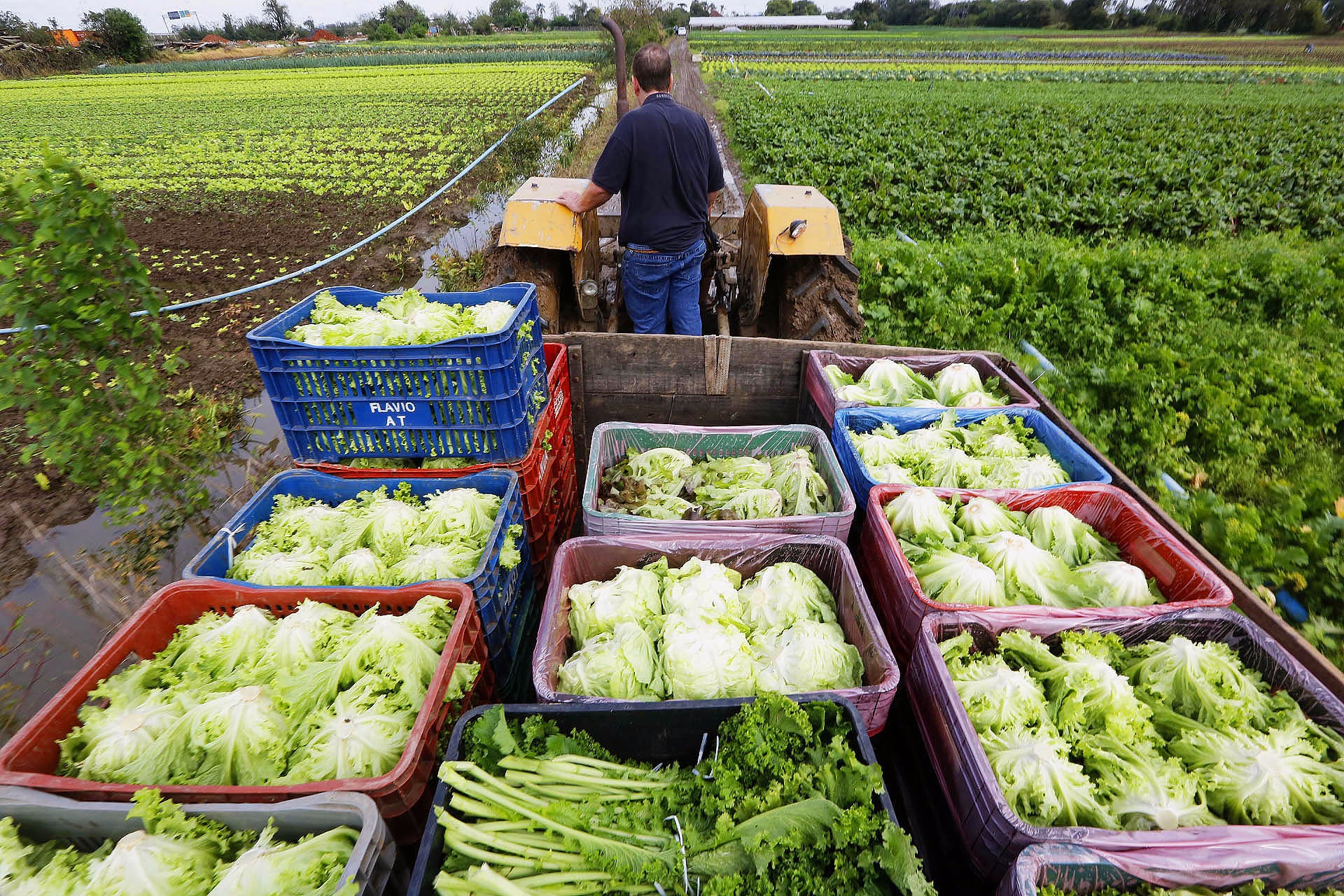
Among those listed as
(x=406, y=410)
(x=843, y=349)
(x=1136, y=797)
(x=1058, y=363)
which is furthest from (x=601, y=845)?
(x=1058, y=363)

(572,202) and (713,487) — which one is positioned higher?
(572,202)

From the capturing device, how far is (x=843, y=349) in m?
4.34

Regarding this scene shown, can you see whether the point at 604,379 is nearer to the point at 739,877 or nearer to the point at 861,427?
the point at 861,427

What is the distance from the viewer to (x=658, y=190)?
4293mm

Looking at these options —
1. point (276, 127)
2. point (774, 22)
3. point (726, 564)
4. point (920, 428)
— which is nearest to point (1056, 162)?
point (920, 428)

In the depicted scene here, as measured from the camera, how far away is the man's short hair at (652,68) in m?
4.12

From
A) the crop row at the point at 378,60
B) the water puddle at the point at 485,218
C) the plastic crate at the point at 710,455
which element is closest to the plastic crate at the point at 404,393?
the plastic crate at the point at 710,455

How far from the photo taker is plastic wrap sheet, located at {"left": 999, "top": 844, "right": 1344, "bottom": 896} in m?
1.56

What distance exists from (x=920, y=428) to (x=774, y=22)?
123799 millimetres

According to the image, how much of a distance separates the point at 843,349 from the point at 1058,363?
9.73 ft

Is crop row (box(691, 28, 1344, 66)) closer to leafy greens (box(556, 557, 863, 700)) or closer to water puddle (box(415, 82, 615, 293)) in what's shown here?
water puddle (box(415, 82, 615, 293))

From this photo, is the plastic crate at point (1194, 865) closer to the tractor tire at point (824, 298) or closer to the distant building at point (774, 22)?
the tractor tire at point (824, 298)

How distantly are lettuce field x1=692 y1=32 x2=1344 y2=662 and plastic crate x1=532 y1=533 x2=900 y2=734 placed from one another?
2.54 m

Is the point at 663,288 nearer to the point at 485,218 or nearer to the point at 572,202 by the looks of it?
the point at 572,202
